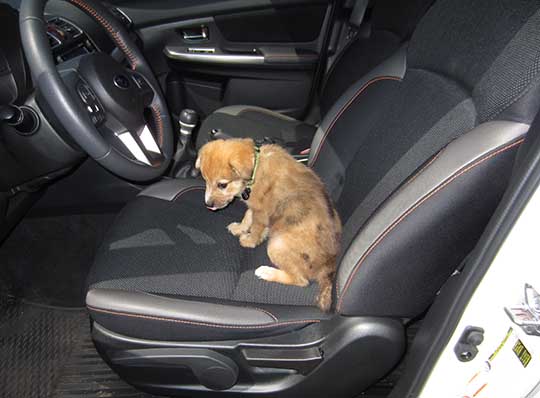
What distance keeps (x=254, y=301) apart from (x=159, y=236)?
1.50 feet

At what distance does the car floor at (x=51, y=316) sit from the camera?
2.03 meters

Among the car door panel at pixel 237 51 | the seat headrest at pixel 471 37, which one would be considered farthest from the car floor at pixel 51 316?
the seat headrest at pixel 471 37

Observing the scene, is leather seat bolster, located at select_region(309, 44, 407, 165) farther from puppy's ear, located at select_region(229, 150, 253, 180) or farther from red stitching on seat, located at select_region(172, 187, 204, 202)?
red stitching on seat, located at select_region(172, 187, 204, 202)

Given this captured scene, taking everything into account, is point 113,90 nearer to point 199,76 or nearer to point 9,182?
point 9,182

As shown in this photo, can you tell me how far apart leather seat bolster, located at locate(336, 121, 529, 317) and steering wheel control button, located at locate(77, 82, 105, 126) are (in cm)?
104

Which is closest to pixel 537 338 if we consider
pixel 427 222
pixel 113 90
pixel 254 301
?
pixel 427 222

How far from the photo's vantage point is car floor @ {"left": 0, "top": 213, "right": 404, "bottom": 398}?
2033 millimetres

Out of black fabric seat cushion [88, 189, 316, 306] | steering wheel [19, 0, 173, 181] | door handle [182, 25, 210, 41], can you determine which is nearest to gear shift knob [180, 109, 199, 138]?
steering wheel [19, 0, 173, 181]

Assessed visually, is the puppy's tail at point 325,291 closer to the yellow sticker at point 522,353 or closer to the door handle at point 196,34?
the yellow sticker at point 522,353

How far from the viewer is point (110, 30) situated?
185cm

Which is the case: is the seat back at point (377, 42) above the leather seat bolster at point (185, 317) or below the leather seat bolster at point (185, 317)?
above

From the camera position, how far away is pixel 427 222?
1123mm

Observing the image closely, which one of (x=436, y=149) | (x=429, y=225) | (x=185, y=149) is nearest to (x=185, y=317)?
(x=429, y=225)

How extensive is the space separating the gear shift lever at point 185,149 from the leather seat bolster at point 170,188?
0.37 meters
